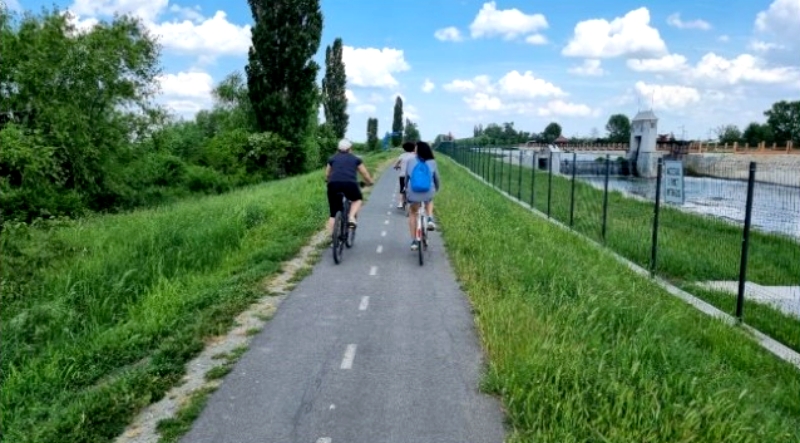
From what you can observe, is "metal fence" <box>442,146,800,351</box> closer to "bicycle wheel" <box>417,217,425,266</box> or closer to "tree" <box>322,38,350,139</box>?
"bicycle wheel" <box>417,217,425,266</box>

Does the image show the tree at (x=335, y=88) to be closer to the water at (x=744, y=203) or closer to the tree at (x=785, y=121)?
the water at (x=744, y=203)

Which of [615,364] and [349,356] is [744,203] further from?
[349,356]

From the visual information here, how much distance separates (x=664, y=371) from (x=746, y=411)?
0.69 metres

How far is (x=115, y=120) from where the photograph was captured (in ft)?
84.0

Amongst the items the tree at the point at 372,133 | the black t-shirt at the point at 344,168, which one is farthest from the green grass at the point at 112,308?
the tree at the point at 372,133

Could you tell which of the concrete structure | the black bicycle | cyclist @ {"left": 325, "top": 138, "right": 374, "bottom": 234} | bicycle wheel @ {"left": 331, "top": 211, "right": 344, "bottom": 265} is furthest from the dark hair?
the concrete structure

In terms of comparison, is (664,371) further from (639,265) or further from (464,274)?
(639,265)

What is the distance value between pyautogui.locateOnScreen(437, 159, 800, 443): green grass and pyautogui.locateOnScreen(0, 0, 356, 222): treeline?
14752mm

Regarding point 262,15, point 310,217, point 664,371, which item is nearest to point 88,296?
point 664,371

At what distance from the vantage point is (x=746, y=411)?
13.1ft

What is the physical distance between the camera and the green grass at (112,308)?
433 centimetres

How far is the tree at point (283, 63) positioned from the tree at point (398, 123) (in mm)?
90933

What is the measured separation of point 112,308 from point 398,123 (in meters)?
125

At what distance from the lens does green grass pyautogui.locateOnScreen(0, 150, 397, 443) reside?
4328 millimetres
